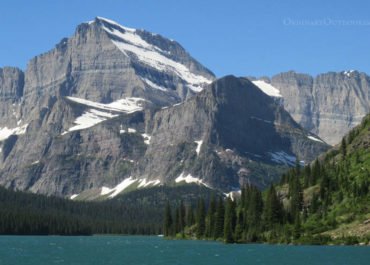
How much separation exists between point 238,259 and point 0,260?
4529 centimetres

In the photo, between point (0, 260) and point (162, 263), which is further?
point (0, 260)

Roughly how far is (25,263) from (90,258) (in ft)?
65.7

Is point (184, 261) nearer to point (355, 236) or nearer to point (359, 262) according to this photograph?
point (359, 262)

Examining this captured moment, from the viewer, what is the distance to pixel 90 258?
526ft

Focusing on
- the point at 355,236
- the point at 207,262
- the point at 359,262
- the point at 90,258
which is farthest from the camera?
the point at 355,236

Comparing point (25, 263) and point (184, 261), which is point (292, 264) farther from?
point (25, 263)

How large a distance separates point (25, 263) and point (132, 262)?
19.2 m

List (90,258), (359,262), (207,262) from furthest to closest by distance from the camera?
1. (90,258)
2. (207,262)
3. (359,262)

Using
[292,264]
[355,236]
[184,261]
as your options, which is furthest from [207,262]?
[355,236]

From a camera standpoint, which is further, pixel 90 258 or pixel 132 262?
pixel 90 258

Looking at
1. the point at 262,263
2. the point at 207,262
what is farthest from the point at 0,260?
the point at 262,263

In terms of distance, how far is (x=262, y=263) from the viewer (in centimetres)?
14188

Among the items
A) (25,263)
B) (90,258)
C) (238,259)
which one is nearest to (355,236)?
(238,259)

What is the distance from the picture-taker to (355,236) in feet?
652
